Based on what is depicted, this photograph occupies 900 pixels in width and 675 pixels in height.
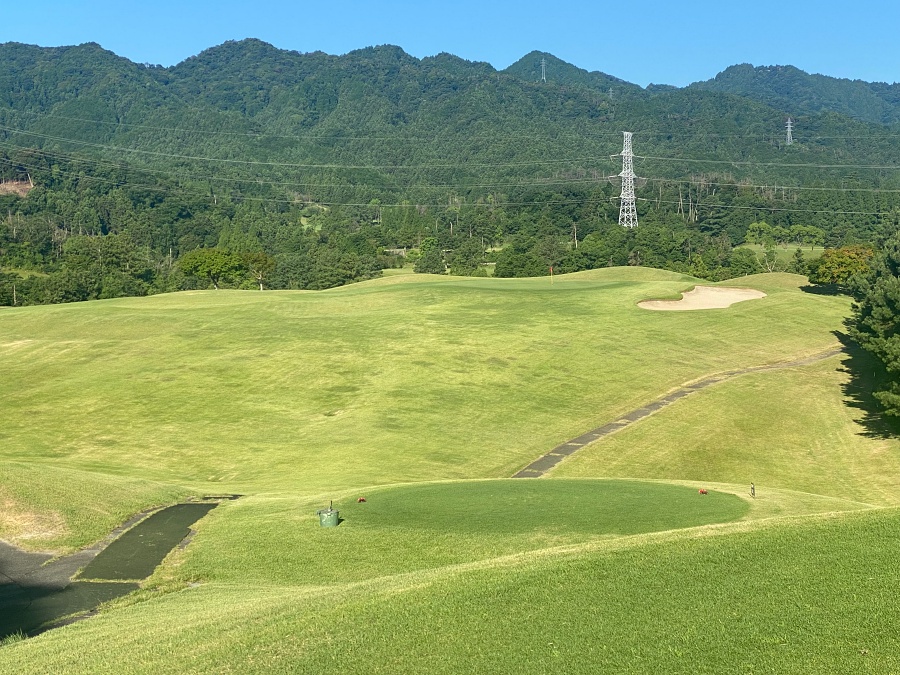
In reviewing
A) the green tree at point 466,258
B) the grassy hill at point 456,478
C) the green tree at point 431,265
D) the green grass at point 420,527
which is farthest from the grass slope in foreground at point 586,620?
the green tree at point 431,265

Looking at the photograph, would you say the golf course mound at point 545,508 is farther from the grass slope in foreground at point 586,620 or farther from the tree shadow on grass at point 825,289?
the tree shadow on grass at point 825,289

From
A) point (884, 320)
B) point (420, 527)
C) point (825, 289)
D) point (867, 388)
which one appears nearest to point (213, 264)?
point (825, 289)

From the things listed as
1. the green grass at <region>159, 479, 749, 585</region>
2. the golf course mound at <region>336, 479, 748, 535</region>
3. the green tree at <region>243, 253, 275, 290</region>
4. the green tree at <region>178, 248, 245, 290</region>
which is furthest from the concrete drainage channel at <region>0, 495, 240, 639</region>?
the green tree at <region>243, 253, 275, 290</region>

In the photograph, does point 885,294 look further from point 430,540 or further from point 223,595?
point 223,595

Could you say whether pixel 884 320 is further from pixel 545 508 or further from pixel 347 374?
pixel 545 508

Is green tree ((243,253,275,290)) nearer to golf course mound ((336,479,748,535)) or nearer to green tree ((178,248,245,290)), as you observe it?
green tree ((178,248,245,290))

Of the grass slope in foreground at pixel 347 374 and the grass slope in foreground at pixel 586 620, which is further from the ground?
the grass slope in foreground at pixel 586 620
